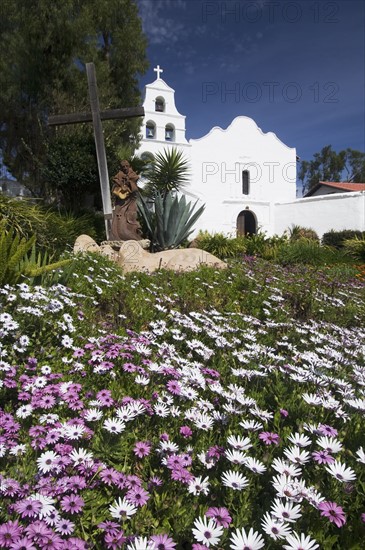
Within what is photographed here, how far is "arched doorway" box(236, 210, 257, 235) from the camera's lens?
2298 centimetres

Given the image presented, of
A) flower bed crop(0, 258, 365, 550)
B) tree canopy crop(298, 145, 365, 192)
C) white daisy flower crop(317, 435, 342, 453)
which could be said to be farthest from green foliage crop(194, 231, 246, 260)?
tree canopy crop(298, 145, 365, 192)

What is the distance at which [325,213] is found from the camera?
21.5 metres

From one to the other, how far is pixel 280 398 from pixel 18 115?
578 inches

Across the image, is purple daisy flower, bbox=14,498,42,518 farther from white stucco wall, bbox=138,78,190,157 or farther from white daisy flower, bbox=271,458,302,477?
white stucco wall, bbox=138,78,190,157

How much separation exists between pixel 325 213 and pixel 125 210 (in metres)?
16.3

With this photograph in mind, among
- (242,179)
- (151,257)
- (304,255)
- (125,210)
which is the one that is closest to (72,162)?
(125,210)

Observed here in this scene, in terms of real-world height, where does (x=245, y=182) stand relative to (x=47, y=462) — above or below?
above

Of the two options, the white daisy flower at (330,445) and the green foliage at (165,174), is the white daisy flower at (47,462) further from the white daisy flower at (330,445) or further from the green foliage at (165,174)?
the green foliage at (165,174)

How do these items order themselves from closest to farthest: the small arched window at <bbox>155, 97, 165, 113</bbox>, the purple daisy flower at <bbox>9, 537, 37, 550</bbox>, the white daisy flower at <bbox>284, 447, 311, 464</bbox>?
the purple daisy flower at <bbox>9, 537, 37, 550</bbox> < the white daisy flower at <bbox>284, 447, 311, 464</bbox> < the small arched window at <bbox>155, 97, 165, 113</bbox>

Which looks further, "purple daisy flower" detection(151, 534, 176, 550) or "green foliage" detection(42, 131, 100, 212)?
"green foliage" detection(42, 131, 100, 212)

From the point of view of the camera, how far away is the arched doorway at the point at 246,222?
23.0 metres

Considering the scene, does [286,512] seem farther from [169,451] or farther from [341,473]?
[169,451]

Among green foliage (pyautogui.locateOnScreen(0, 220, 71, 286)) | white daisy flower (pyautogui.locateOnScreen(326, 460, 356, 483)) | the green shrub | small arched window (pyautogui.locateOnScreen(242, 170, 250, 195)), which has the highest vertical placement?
small arched window (pyautogui.locateOnScreen(242, 170, 250, 195))

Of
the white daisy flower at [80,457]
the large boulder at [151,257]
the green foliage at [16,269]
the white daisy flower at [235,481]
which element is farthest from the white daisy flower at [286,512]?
the large boulder at [151,257]
